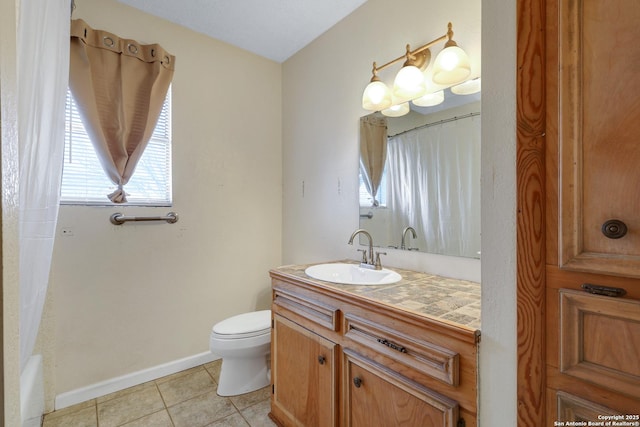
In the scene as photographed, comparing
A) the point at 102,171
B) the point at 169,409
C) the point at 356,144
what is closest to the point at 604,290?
the point at 356,144

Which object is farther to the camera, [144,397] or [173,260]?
[173,260]

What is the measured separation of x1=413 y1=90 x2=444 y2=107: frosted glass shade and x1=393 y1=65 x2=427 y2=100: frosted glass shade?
0.10 feet

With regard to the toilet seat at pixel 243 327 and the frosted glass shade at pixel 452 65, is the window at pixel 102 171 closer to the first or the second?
the toilet seat at pixel 243 327

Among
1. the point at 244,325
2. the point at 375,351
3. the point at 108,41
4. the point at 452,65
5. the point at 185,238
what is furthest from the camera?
the point at 185,238

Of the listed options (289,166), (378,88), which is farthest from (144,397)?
(378,88)

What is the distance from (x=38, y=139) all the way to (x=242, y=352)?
1.50 meters

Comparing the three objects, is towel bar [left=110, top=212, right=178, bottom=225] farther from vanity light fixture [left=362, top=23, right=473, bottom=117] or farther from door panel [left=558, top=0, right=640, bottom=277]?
door panel [left=558, top=0, right=640, bottom=277]

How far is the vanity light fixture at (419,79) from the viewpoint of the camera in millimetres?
1357

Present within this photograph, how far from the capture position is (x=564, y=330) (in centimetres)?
62

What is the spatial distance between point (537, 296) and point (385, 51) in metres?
1.63

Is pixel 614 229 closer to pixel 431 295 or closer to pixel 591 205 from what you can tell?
pixel 591 205

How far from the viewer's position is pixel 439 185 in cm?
151

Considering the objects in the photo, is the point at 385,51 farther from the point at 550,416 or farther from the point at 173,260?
the point at 173,260

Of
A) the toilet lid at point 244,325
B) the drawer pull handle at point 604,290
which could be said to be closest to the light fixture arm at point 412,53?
the drawer pull handle at point 604,290
